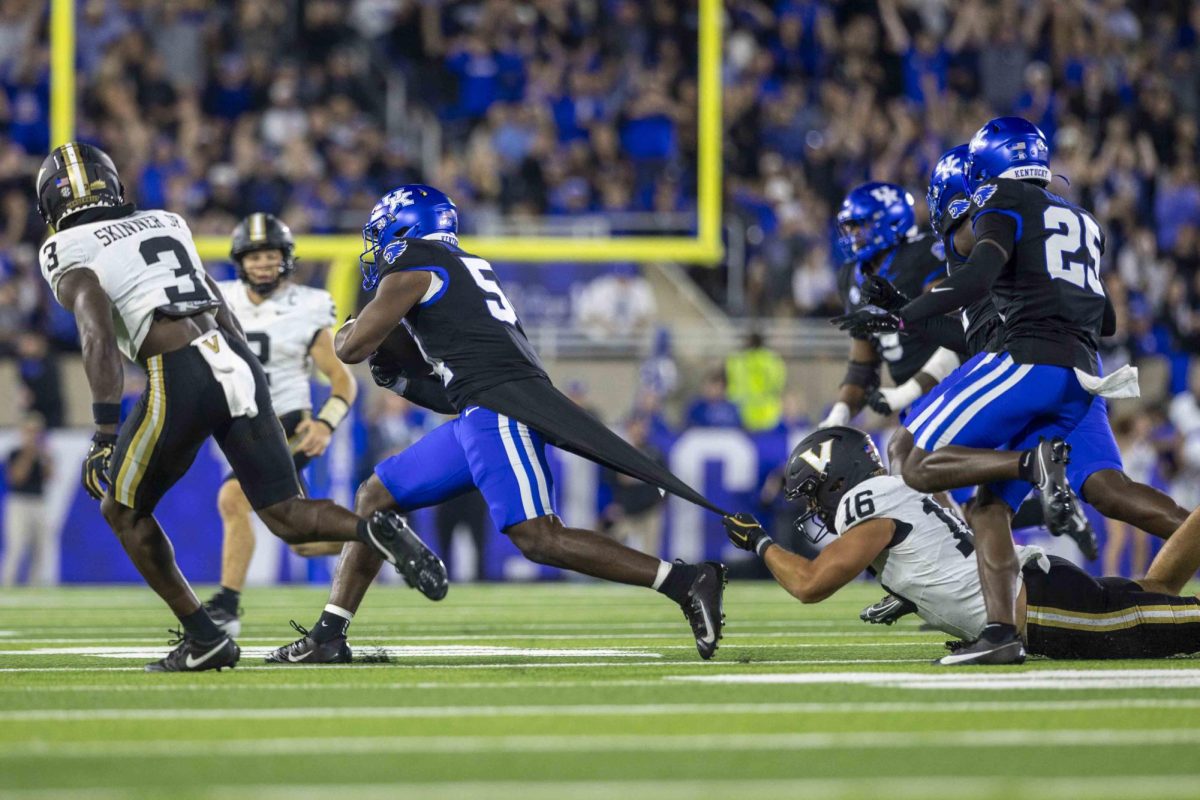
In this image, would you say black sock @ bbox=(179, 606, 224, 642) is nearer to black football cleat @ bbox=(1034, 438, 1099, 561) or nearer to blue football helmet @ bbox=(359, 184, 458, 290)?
blue football helmet @ bbox=(359, 184, 458, 290)

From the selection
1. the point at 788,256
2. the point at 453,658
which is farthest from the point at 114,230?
the point at 788,256

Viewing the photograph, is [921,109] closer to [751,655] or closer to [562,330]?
[562,330]

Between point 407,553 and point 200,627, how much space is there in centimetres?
72

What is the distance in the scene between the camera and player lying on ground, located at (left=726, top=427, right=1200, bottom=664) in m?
5.72

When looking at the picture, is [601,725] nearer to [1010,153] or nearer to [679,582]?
[679,582]

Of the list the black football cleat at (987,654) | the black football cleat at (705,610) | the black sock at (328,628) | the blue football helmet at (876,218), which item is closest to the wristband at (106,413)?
the black sock at (328,628)

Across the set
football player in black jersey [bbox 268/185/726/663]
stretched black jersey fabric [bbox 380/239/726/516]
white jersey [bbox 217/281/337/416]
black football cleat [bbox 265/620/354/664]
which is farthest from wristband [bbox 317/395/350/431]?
black football cleat [bbox 265/620/354/664]

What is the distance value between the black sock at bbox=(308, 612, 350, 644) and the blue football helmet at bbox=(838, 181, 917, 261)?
3374mm

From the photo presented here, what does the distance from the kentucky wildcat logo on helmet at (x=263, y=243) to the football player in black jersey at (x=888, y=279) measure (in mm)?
2576

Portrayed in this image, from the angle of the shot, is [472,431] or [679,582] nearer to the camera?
[679,582]

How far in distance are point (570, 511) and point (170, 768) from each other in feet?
34.6

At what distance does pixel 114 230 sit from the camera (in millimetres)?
5941

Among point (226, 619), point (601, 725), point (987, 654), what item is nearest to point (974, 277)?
point (987, 654)

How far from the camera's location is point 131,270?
5871mm
